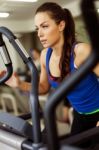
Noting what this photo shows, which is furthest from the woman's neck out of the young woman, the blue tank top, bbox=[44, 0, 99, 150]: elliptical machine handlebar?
bbox=[44, 0, 99, 150]: elliptical machine handlebar

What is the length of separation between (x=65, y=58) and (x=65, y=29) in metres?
0.17

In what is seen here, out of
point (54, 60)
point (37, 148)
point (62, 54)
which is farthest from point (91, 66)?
point (54, 60)

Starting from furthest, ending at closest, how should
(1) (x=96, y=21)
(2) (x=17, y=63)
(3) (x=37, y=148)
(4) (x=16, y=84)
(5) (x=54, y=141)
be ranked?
(2) (x=17, y=63), (4) (x=16, y=84), (3) (x=37, y=148), (5) (x=54, y=141), (1) (x=96, y=21)

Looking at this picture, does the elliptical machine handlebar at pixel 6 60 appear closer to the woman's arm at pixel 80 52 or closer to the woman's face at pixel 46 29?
the woman's face at pixel 46 29

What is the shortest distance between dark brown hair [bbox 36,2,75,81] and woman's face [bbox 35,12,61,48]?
1.2 inches

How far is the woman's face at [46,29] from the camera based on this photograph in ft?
4.09

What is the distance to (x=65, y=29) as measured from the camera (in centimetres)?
140

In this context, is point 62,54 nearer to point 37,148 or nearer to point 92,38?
point 37,148

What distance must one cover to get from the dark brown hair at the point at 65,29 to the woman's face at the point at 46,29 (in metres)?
0.03

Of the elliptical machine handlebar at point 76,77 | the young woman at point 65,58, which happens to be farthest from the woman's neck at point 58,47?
the elliptical machine handlebar at point 76,77

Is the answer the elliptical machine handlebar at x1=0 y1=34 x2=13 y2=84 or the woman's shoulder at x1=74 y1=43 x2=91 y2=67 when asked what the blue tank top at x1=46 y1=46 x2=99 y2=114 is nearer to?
the woman's shoulder at x1=74 y1=43 x2=91 y2=67

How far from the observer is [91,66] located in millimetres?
513

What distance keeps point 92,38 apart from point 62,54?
89 centimetres

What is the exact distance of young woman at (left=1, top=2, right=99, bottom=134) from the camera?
1.26 m
